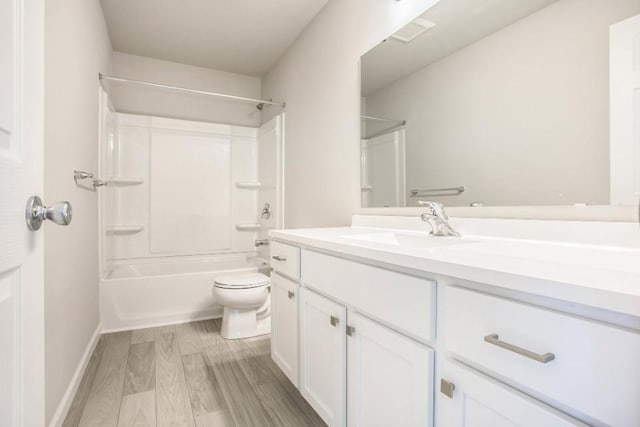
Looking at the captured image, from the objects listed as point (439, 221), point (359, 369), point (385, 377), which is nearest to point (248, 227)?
point (439, 221)

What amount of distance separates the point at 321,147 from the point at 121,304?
1905mm

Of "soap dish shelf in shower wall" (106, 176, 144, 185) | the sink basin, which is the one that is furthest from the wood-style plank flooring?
"soap dish shelf in shower wall" (106, 176, 144, 185)

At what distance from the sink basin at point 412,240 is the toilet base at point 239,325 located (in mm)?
1340

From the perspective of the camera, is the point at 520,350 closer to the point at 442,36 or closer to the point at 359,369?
the point at 359,369

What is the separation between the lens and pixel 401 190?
67.4 inches

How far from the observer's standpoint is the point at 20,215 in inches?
21.9

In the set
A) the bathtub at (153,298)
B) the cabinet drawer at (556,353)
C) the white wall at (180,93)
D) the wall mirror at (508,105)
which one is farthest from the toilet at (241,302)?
the white wall at (180,93)

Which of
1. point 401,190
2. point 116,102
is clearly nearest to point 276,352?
point 401,190

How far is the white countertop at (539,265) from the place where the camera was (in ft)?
1.66

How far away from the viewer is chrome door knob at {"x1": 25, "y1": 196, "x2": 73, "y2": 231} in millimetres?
591

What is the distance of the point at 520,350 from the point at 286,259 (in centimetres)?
115

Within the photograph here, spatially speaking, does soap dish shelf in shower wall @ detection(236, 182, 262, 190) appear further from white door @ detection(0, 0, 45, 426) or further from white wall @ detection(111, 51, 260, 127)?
white door @ detection(0, 0, 45, 426)

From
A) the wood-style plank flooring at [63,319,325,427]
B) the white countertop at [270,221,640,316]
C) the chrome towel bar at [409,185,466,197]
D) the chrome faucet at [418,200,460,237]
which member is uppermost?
the chrome towel bar at [409,185,466,197]

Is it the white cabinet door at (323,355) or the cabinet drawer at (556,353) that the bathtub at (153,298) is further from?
the cabinet drawer at (556,353)
